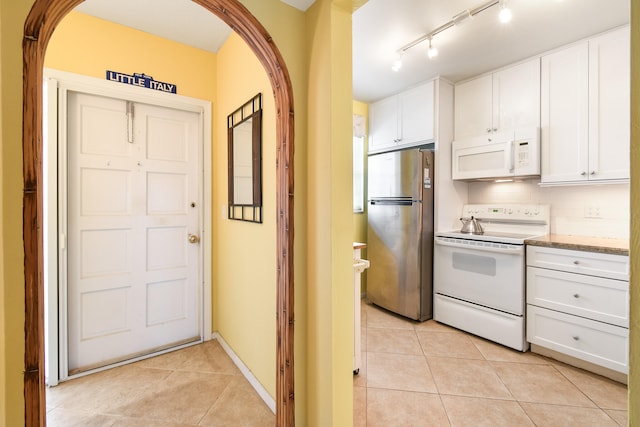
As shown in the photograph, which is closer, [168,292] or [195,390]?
[195,390]

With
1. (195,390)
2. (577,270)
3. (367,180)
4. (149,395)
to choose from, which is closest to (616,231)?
(577,270)

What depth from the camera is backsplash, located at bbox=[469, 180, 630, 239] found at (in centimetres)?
228

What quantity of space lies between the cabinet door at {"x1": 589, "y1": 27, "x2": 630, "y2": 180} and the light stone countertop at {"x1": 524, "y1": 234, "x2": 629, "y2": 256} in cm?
50

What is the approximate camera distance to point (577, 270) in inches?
81.1

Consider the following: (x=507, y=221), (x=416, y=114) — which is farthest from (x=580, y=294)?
(x=416, y=114)

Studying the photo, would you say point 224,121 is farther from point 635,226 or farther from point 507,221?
point 507,221

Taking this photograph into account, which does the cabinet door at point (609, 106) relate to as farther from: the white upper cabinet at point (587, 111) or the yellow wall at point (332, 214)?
the yellow wall at point (332, 214)

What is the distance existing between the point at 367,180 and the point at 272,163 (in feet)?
7.30

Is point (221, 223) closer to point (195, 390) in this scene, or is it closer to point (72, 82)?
point (195, 390)

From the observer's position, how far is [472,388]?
188 cm

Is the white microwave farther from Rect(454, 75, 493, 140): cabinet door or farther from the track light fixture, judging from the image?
the track light fixture

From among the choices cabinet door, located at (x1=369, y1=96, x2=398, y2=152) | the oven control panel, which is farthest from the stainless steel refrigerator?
A: the oven control panel

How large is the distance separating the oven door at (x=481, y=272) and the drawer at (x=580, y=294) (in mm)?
110

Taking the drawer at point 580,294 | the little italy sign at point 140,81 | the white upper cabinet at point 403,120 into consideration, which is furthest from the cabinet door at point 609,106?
the little italy sign at point 140,81
